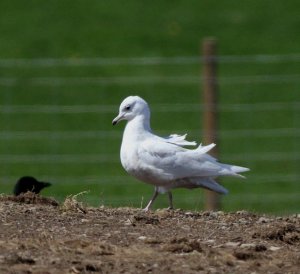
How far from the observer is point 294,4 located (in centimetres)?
2075

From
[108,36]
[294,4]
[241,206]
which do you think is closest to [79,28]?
[108,36]

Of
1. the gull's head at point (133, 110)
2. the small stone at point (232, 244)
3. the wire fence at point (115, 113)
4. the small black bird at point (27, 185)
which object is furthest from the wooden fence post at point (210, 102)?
the small stone at point (232, 244)

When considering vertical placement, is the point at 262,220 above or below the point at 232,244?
above

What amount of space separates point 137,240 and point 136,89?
381 inches

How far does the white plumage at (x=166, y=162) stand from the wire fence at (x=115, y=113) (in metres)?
3.69

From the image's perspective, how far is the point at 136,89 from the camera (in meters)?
17.5

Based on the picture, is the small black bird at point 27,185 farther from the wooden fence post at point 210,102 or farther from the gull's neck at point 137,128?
the wooden fence post at point 210,102

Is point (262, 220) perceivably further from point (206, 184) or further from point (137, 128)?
point (137, 128)

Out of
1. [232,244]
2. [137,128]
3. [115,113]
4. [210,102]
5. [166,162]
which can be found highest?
[115,113]

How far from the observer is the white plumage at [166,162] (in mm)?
9758

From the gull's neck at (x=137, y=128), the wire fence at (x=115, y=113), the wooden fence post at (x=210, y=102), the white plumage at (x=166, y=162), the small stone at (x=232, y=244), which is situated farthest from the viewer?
the wire fence at (x=115, y=113)

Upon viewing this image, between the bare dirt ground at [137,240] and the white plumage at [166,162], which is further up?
the white plumage at [166,162]

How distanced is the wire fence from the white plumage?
369cm

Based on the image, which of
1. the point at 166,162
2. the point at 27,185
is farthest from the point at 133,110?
the point at 27,185
